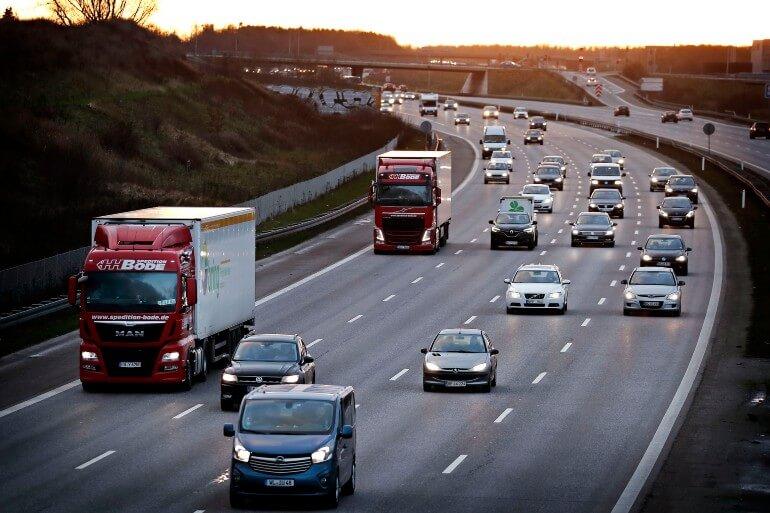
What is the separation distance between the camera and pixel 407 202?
214 feet

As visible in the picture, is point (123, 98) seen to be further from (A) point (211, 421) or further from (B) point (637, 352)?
(A) point (211, 421)

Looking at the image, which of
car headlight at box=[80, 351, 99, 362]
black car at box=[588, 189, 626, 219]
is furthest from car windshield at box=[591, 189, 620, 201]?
car headlight at box=[80, 351, 99, 362]

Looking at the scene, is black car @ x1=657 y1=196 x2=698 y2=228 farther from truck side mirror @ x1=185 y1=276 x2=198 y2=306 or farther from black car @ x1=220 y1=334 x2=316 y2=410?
black car @ x1=220 y1=334 x2=316 y2=410

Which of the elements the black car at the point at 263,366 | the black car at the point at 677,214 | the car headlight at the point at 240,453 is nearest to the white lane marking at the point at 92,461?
the black car at the point at 263,366

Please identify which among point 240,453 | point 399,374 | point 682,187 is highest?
point 240,453

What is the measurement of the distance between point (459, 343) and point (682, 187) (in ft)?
185

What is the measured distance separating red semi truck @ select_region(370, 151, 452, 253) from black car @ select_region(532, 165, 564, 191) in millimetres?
32240

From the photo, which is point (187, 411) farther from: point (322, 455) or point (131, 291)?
point (322, 455)

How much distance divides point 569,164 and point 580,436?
88.3 m

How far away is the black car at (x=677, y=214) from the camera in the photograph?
257 feet

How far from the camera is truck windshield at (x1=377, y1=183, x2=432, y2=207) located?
214 feet

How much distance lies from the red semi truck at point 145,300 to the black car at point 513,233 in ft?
110

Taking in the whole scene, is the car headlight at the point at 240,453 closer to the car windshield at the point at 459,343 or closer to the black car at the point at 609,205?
the car windshield at the point at 459,343

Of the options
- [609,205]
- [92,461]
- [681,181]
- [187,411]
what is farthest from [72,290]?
[681,181]
